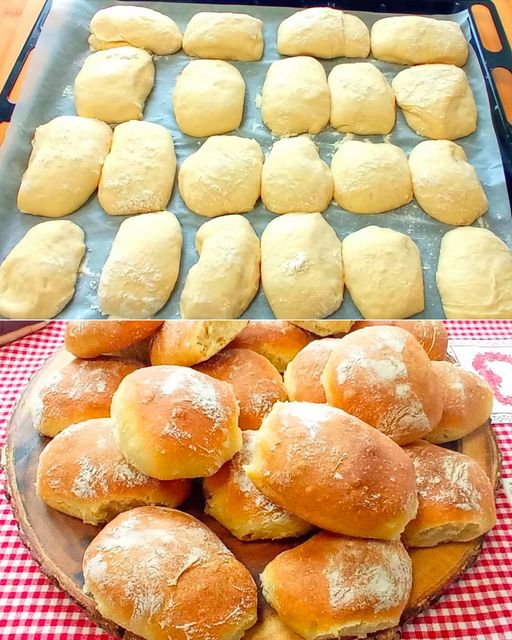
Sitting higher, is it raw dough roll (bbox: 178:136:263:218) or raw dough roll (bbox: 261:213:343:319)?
raw dough roll (bbox: 178:136:263:218)

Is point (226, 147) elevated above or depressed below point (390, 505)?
above

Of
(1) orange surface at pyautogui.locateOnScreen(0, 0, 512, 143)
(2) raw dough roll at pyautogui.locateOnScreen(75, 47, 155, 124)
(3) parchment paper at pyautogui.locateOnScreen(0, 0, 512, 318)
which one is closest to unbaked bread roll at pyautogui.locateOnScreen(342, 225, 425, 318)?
(3) parchment paper at pyautogui.locateOnScreen(0, 0, 512, 318)

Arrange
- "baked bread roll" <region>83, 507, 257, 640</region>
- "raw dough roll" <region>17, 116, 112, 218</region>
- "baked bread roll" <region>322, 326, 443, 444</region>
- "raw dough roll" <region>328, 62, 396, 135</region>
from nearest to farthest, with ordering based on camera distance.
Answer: "baked bread roll" <region>83, 507, 257, 640</region>, "baked bread roll" <region>322, 326, 443, 444</region>, "raw dough roll" <region>17, 116, 112, 218</region>, "raw dough roll" <region>328, 62, 396, 135</region>

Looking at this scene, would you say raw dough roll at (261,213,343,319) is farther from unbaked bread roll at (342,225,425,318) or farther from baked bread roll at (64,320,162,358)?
baked bread roll at (64,320,162,358)

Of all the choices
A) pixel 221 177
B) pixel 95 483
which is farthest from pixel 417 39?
pixel 95 483

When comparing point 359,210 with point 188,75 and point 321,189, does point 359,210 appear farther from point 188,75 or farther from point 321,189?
point 188,75

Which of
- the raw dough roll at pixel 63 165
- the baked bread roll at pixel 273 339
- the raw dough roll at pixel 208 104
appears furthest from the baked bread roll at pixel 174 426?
the raw dough roll at pixel 208 104

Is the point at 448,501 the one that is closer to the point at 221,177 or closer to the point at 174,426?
the point at 174,426

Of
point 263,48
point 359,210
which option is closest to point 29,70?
point 263,48
